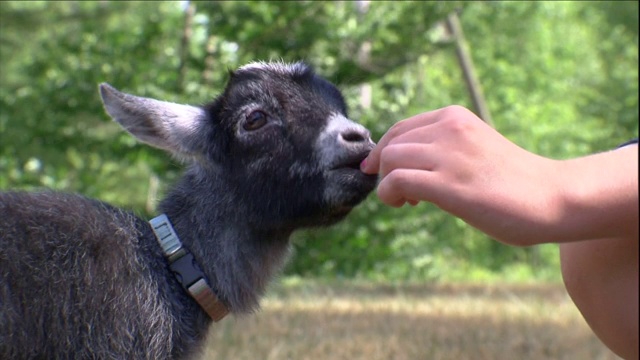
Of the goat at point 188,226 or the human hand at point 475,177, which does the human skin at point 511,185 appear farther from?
the goat at point 188,226

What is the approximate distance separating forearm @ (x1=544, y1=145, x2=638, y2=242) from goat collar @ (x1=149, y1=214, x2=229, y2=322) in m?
1.94

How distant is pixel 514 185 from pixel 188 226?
7.04 ft

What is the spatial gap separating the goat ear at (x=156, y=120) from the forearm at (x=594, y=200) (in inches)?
87.3

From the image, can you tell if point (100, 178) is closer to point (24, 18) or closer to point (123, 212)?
point (24, 18)

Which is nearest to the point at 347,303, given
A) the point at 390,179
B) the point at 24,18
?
the point at 390,179

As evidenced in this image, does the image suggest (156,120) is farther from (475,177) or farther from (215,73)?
(215,73)

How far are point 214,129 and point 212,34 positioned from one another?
6898 millimetres

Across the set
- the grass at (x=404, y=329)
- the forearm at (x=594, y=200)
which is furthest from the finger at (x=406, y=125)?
the grass at (x=404, y=329)

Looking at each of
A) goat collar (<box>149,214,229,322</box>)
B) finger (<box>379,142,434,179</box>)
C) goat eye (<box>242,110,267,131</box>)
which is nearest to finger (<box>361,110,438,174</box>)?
finger (<box>379,142,434,179</box>)

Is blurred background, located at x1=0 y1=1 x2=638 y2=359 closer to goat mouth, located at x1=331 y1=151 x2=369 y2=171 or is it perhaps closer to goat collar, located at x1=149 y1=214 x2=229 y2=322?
goat collar, located at x1=149 y1=214 x2=229 y2=322

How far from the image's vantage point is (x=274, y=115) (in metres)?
3.70

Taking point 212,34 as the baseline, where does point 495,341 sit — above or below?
below

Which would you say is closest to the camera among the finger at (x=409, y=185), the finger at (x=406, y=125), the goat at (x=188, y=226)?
the finger at (x=409, y=185)

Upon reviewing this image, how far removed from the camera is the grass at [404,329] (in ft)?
17.0
